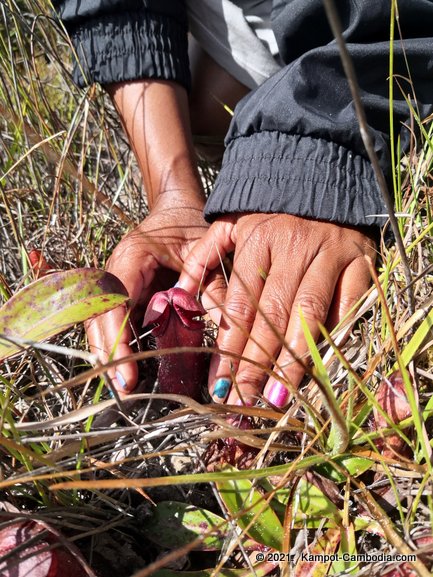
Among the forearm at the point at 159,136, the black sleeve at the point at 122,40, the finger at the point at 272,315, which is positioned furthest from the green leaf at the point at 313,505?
the black sleeve at the point at 122,40

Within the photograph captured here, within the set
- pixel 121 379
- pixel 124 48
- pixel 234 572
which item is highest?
pixel 124 48

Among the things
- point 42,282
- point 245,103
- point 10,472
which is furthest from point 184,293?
point 245,103

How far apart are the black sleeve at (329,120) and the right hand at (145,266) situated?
12cm

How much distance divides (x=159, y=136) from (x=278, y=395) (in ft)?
2.32

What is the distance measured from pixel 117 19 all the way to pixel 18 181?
1.43ft

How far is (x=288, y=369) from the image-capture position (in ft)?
2.80

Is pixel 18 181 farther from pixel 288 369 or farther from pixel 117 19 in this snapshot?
pixel 288 369

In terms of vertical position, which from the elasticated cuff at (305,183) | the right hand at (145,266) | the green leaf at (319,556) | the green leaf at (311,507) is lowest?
the green leaf at (319,556)

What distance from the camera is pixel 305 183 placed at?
1022 mm

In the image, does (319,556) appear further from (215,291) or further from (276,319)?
(215,291)

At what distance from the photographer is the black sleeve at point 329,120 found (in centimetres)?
101

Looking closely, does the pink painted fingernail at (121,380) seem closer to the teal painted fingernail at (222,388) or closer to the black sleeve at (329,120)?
the teal painted fingernail at (222,388)

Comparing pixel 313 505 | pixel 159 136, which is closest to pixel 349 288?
pixel 313 505

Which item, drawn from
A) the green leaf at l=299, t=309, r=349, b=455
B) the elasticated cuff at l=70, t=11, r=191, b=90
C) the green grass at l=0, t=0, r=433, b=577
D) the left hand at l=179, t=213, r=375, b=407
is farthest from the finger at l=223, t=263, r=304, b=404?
the elasticated cuff at l=70, t=11, r=191, b=90
